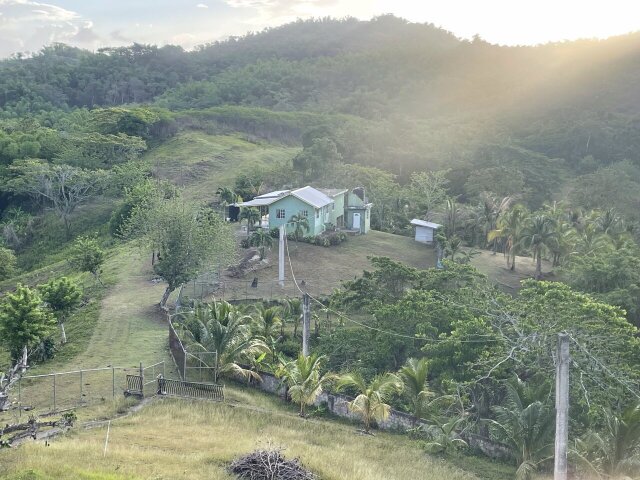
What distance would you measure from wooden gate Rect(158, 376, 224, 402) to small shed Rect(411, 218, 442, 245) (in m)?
32.7

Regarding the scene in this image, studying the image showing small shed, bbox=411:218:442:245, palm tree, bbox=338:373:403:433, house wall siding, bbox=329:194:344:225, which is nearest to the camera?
palm tree, bbox=338:373:403:433

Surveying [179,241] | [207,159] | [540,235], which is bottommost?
[540,235]

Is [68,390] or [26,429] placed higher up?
[26,429]

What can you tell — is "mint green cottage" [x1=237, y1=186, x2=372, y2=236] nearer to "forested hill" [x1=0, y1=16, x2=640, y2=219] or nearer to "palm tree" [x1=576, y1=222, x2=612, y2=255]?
"palm tree" [x1=576, y1=222, x2=612, y2=255]

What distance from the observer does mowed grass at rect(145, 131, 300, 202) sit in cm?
6894

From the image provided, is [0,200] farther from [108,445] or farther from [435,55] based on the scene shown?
[435,55]

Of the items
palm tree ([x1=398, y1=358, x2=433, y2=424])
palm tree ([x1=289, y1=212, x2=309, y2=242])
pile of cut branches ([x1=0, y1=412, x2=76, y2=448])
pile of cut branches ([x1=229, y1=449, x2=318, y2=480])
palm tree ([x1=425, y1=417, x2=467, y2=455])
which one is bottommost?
palm tree ([x1=425, y1=417, x2=467, y2=455])

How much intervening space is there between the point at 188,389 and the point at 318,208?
26001 mm

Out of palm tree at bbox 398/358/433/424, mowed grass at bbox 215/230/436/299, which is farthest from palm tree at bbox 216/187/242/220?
palm tree at bbox 398/358/433/424

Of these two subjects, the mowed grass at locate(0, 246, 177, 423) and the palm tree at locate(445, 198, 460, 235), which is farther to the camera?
the palm tree at locate(445, 198, 460, 235)

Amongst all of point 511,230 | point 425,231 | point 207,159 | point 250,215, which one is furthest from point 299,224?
point 207,159

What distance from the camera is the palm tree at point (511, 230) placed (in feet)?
154

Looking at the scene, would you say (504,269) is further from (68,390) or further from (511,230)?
(68,390)

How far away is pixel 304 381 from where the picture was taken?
23.2 metres
